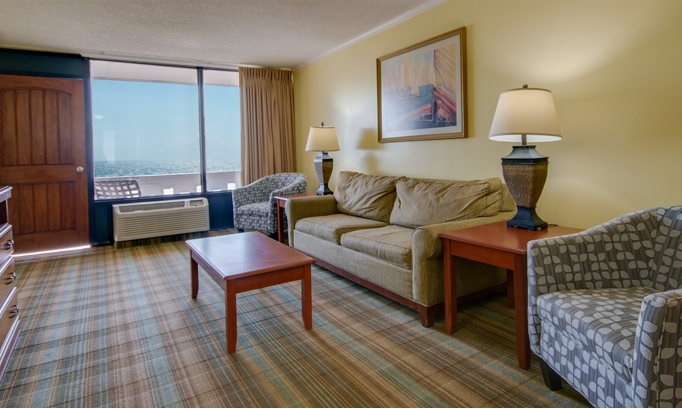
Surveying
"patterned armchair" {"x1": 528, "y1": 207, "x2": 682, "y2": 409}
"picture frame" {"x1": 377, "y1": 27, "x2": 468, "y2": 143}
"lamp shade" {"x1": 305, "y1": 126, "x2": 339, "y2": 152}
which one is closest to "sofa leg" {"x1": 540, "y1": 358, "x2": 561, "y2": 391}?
"patterned armchair" {"x1": 528, "y1": 207, "x2": 682, "y2": 409}

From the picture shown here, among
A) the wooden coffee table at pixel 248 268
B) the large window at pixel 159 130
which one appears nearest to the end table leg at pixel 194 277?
the wooden coffee table at pixel 248 268

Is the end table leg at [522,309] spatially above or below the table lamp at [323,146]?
below

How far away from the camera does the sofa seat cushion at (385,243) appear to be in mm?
2516

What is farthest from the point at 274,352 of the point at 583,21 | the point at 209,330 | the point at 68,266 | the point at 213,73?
the point at 213,73

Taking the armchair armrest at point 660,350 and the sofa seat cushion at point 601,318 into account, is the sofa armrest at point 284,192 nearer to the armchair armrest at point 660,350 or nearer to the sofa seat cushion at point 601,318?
the sofa seat cushion at point 601,318

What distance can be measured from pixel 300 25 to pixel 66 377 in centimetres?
338

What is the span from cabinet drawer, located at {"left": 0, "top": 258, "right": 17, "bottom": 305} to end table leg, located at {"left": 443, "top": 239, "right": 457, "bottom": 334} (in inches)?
93.8

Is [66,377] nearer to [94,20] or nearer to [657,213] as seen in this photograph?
[657,213]

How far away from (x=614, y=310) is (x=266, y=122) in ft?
16.2

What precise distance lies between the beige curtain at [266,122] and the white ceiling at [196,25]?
0.61 metres

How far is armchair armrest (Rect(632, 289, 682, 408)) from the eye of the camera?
1094 millimetres

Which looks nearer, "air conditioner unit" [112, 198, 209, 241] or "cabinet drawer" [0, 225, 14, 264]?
"cabinet drawer" [0, 225, 14, 264]

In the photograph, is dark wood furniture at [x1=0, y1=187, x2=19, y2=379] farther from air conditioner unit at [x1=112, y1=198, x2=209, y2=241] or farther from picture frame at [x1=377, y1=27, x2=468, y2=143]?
picture frame at [x1=377, y1=27, x2=468, y2=143]

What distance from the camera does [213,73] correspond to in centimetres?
553
